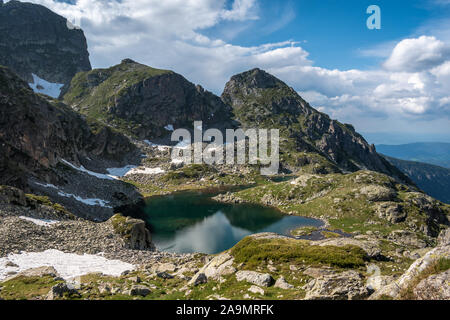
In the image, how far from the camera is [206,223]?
8181 centimetres

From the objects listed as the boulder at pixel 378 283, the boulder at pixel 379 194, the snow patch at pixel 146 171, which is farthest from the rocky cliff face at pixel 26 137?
the boulder at pixel 379 194

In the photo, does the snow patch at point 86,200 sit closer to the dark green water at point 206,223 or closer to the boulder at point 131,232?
the dark green water at point 206,223

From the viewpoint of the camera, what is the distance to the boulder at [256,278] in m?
19.6

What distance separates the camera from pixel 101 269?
32219mm

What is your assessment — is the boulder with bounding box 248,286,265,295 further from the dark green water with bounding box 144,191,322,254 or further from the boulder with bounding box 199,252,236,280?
the dark green water with bounding box 144,191,322,254

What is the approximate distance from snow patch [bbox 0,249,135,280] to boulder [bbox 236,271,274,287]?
677 inches

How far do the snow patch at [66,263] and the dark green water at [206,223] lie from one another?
23804 millimetres

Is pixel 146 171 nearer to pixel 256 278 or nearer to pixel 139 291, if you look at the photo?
pixel 139 291

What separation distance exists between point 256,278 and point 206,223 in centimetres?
6296

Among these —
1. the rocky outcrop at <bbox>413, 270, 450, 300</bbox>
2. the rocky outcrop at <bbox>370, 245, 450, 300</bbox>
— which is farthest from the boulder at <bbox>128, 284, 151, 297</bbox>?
the rocky outcrop at <bbox>413, 270, 450, 300</bbox>

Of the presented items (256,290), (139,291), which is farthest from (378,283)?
(139,291)

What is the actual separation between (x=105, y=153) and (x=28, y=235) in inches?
5237

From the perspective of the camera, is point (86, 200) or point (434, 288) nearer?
point (434, 288)

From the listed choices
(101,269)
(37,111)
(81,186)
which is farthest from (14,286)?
(37,111)
